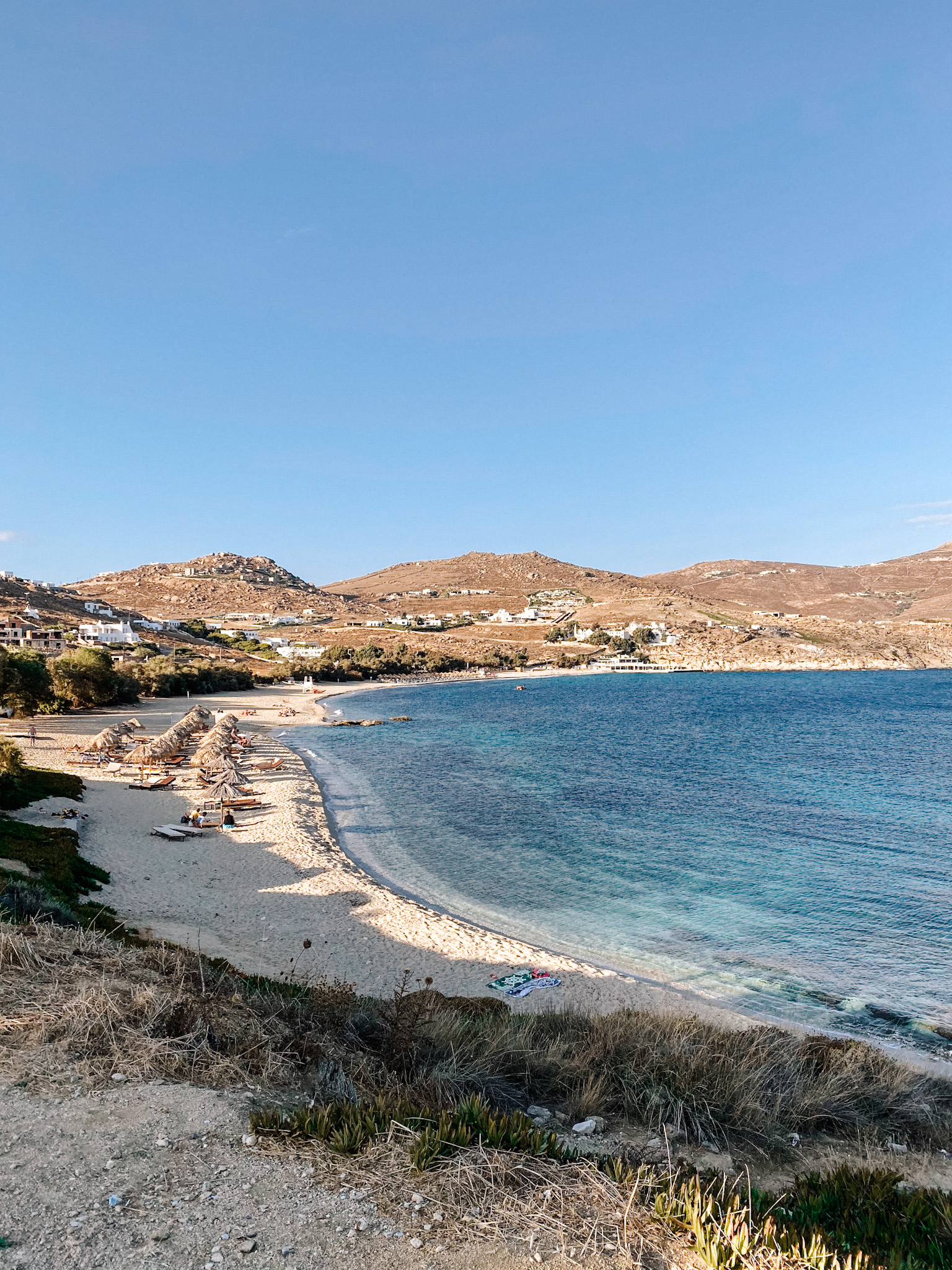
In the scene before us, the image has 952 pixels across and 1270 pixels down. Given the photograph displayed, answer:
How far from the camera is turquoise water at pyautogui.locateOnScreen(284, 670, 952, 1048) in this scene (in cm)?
1520

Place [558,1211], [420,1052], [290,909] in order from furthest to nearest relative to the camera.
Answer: [290,909]
[420,1052]
[558,1211]

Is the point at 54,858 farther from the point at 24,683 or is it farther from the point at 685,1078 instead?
the point at 24,683

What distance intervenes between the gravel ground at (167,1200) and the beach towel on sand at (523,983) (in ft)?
27.8

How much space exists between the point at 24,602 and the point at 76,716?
66964mm

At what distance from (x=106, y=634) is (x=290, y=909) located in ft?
284

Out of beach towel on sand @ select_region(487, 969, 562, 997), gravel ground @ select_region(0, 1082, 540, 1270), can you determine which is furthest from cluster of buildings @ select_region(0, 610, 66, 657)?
gravel ground @ select_region(0, 1082, 540, 1270)

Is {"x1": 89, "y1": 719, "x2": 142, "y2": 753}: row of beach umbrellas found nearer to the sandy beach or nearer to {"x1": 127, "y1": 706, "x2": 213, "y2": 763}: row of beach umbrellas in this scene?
{"x1": 127, "y1": 706, "x2": 213, "y2": 763}: row of beach umbrellas

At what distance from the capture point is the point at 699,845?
82.2ft

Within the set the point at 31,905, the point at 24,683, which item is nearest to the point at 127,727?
the point at 24,683

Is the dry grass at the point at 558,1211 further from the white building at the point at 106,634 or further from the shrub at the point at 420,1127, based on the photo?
the white building at the point at 106,634

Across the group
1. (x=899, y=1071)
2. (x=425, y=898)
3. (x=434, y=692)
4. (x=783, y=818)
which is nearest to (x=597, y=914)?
(x=425, y=898)

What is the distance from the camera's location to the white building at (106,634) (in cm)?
8875

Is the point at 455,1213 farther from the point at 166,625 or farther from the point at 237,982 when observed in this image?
the point at 166,625

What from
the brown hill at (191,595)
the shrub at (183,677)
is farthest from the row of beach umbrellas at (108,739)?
the brown hill at (191,595)
